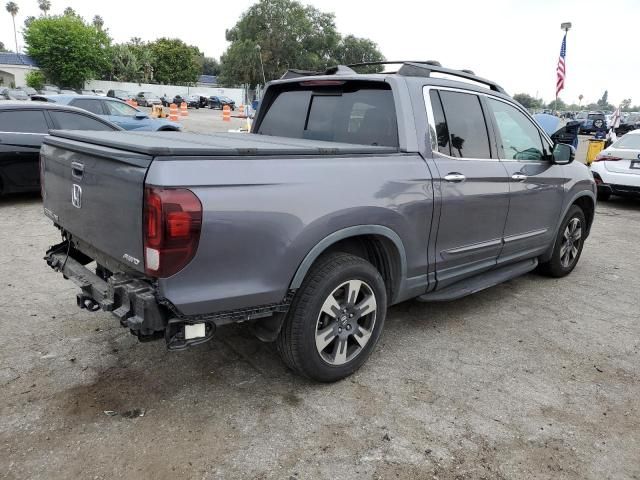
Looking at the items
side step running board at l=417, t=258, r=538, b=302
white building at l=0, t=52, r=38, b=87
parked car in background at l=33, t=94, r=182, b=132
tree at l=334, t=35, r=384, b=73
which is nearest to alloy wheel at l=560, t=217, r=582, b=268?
side step running board at l=417, t=258, r=538, b=302

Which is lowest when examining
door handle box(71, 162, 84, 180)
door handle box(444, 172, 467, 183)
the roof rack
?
door handle box(71, 162, 84, 180)

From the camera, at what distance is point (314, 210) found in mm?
2748

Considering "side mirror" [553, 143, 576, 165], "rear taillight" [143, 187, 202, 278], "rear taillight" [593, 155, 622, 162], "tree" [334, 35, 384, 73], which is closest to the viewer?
"rear taillight" [143, 187, 202, 278]

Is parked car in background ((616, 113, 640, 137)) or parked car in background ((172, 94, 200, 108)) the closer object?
parked car in background ((616, 113, 640, 137))

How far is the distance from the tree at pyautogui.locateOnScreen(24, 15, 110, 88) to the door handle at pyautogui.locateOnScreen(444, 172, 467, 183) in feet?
206

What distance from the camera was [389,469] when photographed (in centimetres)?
248

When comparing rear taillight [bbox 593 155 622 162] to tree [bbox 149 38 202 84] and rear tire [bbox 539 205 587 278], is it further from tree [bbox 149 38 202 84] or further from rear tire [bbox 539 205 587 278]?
tree [bbox 149 38 202 84]

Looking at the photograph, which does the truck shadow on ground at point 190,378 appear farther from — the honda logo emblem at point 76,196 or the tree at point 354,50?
the tree at point 354,50

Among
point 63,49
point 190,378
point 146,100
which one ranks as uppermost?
point 63,49

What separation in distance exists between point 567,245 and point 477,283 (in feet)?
6.23

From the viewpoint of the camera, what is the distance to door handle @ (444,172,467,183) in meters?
3.53

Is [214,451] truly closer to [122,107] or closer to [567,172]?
[567,172]

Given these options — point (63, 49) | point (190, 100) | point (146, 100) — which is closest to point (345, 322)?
point (146, 100)

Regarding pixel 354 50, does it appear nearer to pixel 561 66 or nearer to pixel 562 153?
pixel 561 66
